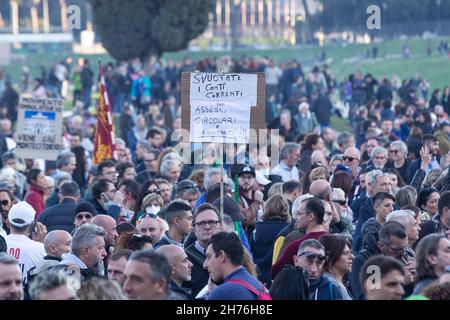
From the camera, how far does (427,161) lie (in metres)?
17.9

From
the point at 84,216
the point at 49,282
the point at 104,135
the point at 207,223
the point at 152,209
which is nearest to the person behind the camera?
the point at 49,282

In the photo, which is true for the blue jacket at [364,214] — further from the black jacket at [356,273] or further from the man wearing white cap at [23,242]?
the man wearing white cap at [23,242]

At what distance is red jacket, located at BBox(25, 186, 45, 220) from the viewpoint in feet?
54.7

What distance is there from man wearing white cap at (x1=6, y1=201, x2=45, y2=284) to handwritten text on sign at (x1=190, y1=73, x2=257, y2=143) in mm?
1589

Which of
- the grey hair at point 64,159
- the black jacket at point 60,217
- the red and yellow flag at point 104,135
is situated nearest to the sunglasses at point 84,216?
the black jacket at point 60,217

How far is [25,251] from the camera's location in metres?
12.2

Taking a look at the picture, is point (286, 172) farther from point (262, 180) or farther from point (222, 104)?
point (222, 104)

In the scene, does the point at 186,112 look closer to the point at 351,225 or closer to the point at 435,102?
the point at 351,225

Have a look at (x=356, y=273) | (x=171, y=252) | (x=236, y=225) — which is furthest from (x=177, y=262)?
(x=236, y=225)

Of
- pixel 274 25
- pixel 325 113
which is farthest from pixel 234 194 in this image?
pixel 274 25

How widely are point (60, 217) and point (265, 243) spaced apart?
2.39 meters

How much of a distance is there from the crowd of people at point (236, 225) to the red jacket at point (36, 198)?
0.02m

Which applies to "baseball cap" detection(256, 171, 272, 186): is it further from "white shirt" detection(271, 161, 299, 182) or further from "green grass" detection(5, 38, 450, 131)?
"green grass" detection(5, 38, 450, 131)

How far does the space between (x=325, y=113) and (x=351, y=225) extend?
1952cm
